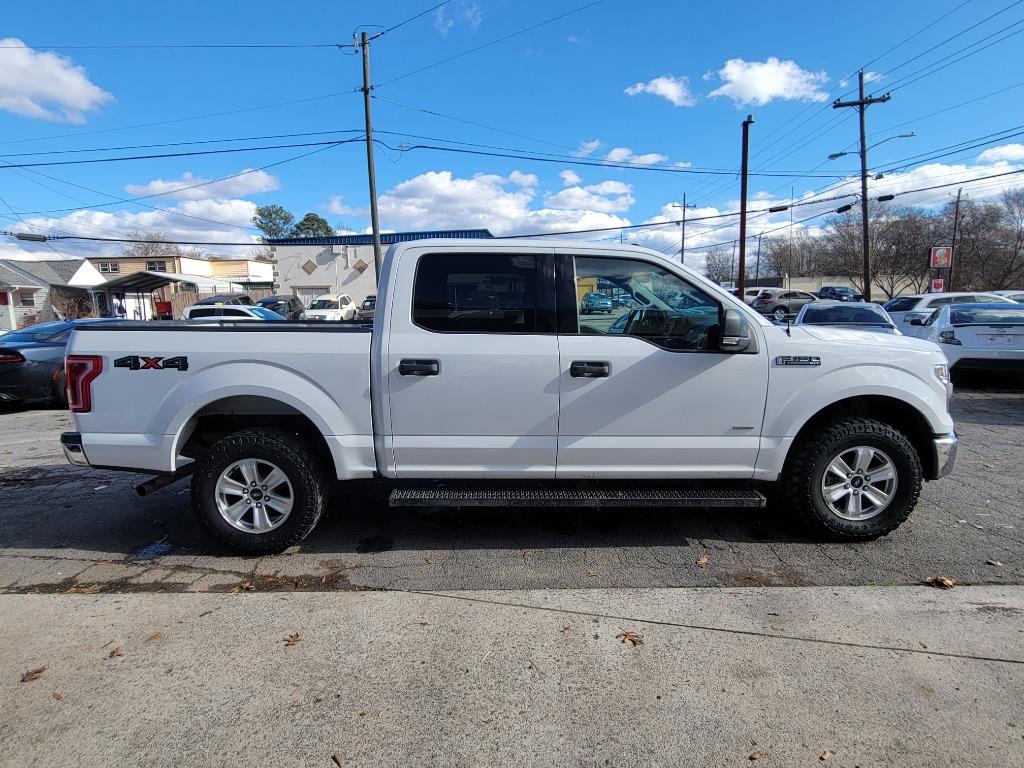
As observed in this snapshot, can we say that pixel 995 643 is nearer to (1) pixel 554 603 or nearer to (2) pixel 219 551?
(1) pixel 554 603

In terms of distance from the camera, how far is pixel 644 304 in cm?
385

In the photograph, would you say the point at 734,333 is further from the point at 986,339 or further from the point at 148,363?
the point at 986,339

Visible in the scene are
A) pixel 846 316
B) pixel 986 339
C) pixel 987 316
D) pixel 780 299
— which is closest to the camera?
pixel 986 339

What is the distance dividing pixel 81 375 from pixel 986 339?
11755 millimetres

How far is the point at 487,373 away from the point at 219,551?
2.25m

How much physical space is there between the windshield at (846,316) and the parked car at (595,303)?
9.36 metres

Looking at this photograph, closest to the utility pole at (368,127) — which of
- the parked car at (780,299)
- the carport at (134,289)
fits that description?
the carport at (134,289)

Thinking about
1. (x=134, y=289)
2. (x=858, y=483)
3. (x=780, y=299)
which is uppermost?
(x=134, y=289)

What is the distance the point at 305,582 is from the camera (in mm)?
3500

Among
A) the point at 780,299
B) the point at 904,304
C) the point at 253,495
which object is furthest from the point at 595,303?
the point at 780,299

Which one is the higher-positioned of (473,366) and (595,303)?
(595,303)

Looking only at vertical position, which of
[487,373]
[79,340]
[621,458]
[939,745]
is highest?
[79,340]

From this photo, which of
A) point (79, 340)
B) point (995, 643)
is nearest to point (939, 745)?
point (995, 643)

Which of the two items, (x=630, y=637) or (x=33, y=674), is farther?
(x=630, y=637)
